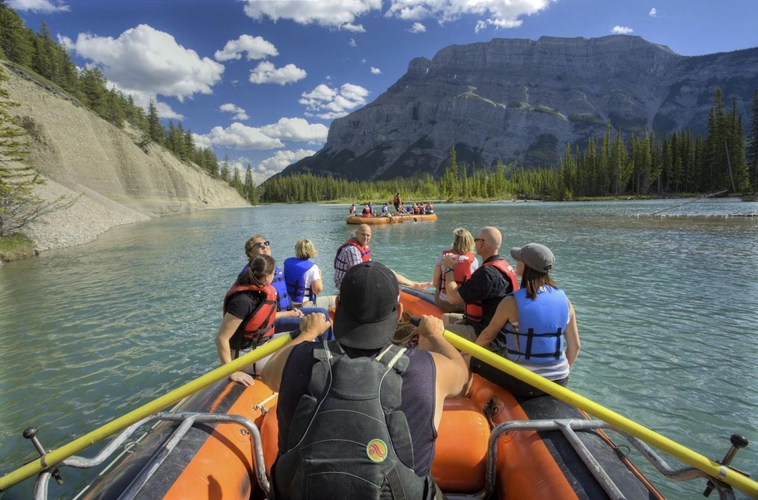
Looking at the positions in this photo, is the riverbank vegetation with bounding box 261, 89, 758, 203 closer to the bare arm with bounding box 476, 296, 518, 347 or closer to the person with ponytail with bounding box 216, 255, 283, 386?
the bare arm with bounding box 476, 296, 518, 347

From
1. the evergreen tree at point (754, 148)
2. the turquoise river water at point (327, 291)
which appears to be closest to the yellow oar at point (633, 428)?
the turquoise river water at point (327, 291)

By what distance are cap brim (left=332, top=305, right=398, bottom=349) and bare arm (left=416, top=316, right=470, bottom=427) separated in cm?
38

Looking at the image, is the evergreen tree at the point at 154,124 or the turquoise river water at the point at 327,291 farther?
the evergreen tree at the point at 154,124

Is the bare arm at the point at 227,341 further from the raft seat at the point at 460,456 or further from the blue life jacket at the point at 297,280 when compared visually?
the blue life jacket at the point at 297,280

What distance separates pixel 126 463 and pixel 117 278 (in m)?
14.4

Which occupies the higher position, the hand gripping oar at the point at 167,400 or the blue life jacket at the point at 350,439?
the blue life jacket at the point at 350,439

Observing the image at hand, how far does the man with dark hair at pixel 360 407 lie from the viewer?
5.19ft

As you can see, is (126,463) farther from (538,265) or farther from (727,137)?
(727,137)

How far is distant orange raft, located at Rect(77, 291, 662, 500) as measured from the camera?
2.58 metres

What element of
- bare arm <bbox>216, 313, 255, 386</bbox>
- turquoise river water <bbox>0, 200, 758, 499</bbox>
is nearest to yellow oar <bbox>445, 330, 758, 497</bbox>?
bare arm <bbox>216, 313, 255, 386</bbox>

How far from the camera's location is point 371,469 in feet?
5.15

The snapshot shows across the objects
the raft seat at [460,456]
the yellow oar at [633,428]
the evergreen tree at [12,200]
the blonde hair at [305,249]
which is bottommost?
the raft seat at [460,456]

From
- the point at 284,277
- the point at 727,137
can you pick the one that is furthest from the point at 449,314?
the point at 727,137

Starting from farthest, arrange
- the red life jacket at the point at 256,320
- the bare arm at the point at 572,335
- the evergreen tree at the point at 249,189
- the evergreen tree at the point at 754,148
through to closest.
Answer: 1. the evergreen tree at the point at 249,189
2. the evergreen tree at the point at 754,148
3. the red life jacket at the point at 256,320
4. the bare arm at the point at 572,335
